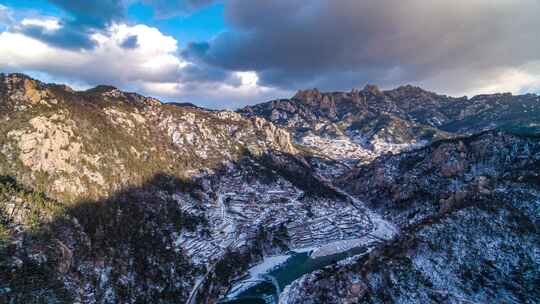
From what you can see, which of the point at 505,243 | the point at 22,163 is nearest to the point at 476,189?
the point at 505,243

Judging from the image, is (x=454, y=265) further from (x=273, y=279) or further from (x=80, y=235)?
(x=80, y=235)

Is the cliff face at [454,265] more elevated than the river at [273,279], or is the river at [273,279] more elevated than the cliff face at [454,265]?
the cliff face at [454,265]

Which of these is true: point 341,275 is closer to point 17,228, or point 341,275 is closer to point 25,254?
point 25,254

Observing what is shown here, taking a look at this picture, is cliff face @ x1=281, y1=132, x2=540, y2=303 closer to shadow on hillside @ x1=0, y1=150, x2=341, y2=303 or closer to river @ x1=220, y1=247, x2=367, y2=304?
river @ x1=220, y1=247, x2=367, y2=304

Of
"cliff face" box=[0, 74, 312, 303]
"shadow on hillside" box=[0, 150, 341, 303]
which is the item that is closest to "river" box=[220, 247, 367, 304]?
"cliff face" box=[0, 74, 312, 303]

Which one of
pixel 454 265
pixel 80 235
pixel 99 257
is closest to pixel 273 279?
pixel 99 257

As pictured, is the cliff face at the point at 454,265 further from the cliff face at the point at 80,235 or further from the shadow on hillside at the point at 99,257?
the cliff face at the point at 80,235

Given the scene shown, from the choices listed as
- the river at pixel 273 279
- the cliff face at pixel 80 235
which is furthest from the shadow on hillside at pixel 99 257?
the river at pixel 273 279

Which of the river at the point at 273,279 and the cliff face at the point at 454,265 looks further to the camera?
the river at the point at 273,279
